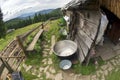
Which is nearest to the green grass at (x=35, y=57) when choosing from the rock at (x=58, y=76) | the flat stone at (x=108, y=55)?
the rock at (x=58, y=76)

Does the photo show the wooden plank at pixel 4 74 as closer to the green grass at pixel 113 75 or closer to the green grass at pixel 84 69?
the green grass at pixel 84 69

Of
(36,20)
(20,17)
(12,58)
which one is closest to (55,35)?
(12,58)

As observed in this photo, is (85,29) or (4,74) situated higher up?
(85,29)

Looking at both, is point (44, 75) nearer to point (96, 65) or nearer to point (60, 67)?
point (60, 67)

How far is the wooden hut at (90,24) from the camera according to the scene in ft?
37.6

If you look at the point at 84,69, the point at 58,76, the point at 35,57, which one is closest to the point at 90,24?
the point at 84,69

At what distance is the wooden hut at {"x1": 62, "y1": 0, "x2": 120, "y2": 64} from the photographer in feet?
37.6

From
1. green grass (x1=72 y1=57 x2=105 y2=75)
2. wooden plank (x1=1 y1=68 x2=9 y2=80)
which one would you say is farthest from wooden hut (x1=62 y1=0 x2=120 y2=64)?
wooden plank (x1=1 y1=68 x2=9 y2=80)

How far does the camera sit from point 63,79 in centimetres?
1178

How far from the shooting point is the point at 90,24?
12.8 m

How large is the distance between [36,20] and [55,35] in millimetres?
34839

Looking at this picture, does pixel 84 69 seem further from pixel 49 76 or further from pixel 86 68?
pixel 49 76

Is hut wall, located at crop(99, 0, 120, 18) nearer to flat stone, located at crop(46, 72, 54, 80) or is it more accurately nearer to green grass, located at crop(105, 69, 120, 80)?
green grass, located at crop(105, 69, 120, 80)

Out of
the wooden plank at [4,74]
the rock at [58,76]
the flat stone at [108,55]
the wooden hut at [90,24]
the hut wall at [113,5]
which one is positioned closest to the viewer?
the hut wall at [113,5]
